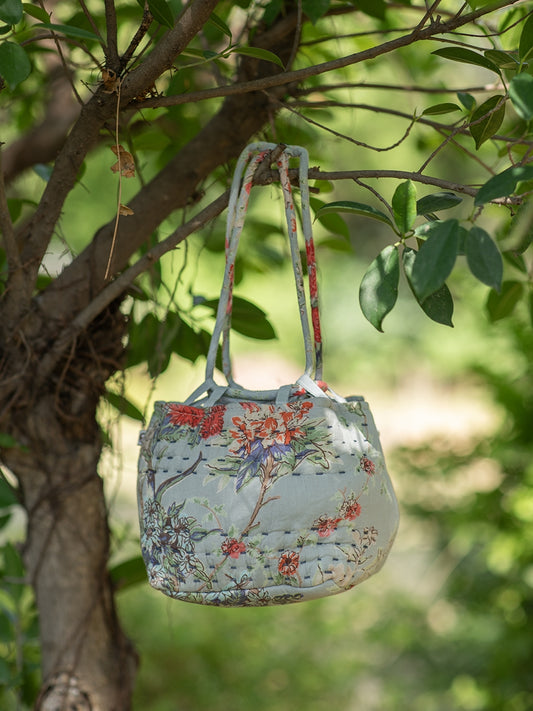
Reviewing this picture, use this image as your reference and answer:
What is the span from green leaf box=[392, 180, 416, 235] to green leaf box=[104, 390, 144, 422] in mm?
453

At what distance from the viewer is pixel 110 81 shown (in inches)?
22.9

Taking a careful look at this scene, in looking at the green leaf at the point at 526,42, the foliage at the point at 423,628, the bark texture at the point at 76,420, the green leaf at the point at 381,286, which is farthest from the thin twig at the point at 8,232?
the foliage at the point at 423,628

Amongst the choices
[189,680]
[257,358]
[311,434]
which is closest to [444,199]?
[311,434]

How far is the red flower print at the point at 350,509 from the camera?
21.4 inches

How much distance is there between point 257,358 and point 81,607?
18.8 feet

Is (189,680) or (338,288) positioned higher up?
(338,288)

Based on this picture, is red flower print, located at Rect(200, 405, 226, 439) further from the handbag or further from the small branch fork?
the small branch fork

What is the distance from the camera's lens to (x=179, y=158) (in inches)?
34.4

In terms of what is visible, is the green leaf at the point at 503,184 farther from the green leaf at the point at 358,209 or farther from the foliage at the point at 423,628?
the foliage at the point at 423,628

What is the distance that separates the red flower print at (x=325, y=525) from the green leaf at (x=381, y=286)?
0.15 m

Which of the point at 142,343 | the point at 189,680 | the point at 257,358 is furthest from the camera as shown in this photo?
the point at 257,358

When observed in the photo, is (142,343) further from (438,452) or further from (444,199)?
(438,452)

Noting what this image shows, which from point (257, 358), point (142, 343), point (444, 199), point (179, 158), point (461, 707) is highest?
point (257, 358)

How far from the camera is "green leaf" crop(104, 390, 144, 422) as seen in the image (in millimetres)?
862
